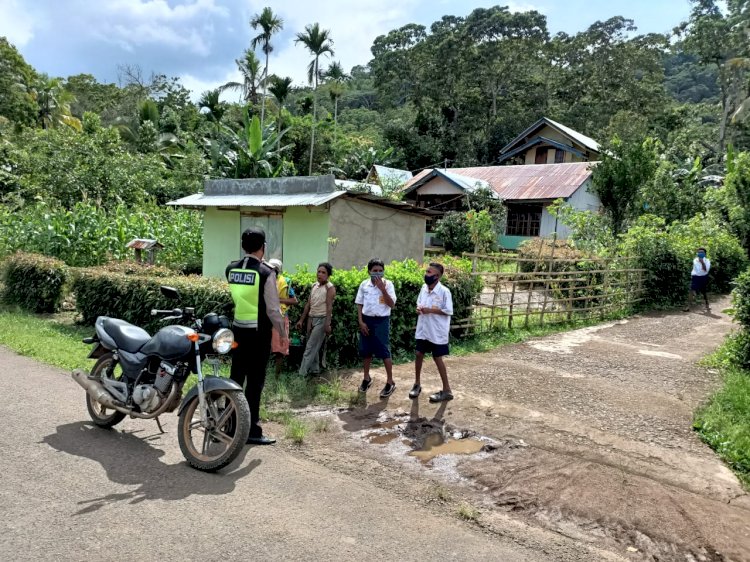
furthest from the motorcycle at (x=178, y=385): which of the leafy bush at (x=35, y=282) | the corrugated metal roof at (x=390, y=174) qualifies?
the corrugated metal roof at (x=390, y=174)

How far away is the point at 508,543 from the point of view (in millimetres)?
3688

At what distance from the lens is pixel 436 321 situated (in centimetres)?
680

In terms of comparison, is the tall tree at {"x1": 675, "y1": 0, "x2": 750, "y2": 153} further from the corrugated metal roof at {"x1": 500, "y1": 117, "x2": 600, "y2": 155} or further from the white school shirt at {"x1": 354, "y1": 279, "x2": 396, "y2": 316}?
the white school shirt at {"x1": 354, "y1": 279, "x2": 396, "y2": 316}

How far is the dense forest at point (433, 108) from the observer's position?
2470cm

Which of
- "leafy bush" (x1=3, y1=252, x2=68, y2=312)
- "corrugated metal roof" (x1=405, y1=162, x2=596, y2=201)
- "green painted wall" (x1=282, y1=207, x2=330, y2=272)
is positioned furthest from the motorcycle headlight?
"corrugated metal roof" (x1=405, y1=162, x2=596, y2=201)

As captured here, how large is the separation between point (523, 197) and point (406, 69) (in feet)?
77.3

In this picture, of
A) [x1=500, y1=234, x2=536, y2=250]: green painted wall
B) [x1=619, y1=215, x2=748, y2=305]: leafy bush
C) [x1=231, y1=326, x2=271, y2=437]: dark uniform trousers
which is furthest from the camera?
[x1=500, y1=234, x2=536, y2=250]: green painted wall

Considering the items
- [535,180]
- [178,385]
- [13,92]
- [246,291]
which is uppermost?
[13,92]

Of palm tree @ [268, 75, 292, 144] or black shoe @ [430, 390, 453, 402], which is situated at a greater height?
palm tree @ [268, 75, 292, 144]

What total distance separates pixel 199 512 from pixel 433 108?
4252 centimetres

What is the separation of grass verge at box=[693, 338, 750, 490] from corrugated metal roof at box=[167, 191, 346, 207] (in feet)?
26.6

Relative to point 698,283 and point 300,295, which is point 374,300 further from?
point 698,283

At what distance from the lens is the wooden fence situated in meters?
11.4

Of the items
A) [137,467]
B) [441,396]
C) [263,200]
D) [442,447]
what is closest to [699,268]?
[263,200]
